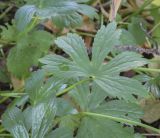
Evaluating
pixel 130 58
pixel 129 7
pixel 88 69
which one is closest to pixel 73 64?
pixel 88 69

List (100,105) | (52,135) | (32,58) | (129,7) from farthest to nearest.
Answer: (129,7)
(32,58)
(100,105)
(52,135)

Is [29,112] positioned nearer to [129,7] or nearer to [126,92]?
[126,92]

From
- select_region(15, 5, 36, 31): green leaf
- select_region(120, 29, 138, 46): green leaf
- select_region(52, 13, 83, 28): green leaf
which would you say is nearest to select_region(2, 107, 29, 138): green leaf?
select_region(15, 5, 36, 31): green leaf

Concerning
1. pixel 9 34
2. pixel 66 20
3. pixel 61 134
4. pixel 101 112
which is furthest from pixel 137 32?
pixel 61 134

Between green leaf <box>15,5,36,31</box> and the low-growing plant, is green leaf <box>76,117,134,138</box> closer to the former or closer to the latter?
the low-growing plant

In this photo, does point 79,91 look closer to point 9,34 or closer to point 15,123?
point 15,123

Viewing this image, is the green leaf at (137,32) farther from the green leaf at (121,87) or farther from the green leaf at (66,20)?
the green leaf at (121,87)
